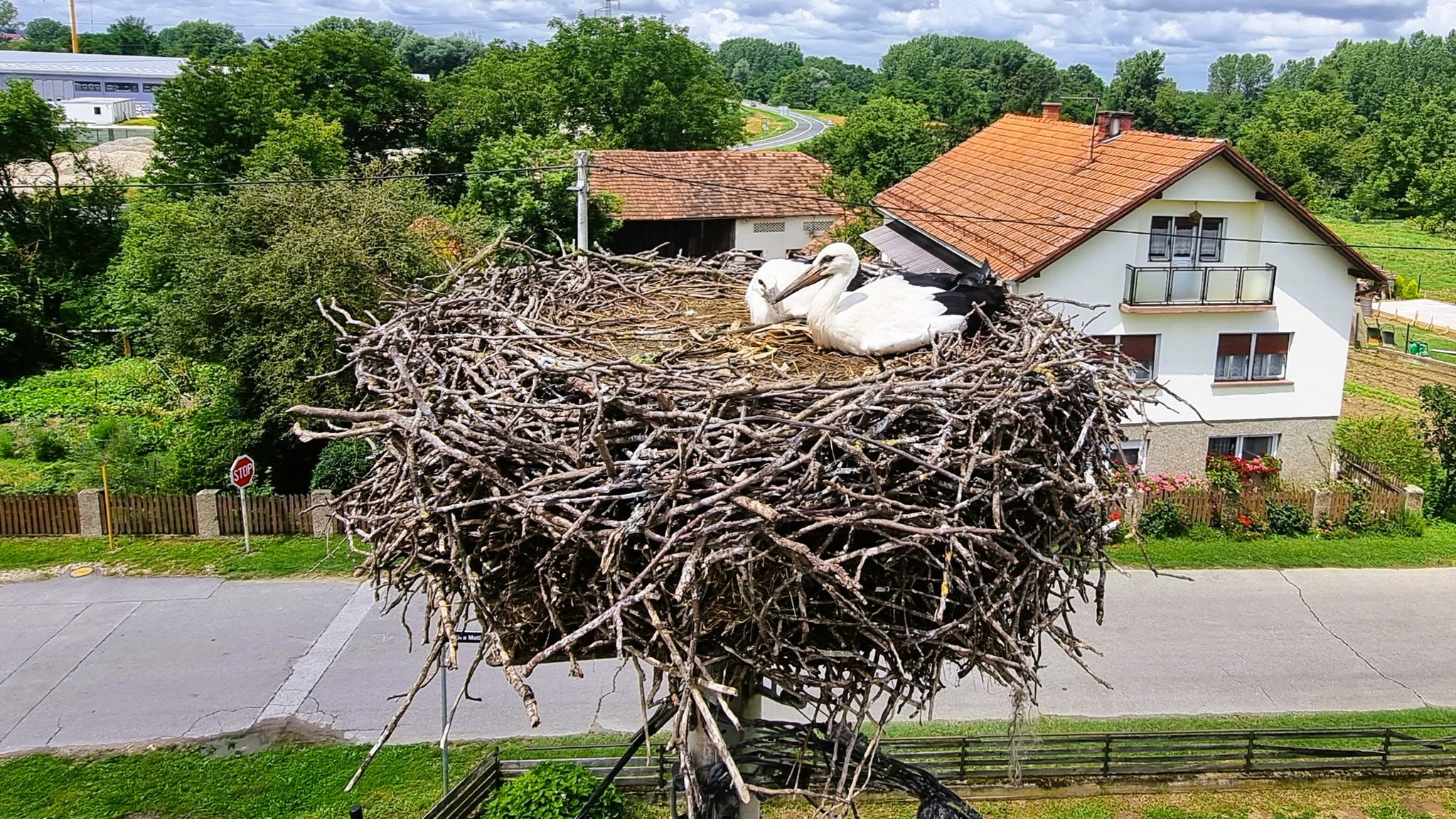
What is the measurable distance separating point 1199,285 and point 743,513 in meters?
14.0

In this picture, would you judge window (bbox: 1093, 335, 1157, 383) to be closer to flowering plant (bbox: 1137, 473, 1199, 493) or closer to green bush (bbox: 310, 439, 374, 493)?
flowering plant (bbox: 1137, 473, 1199, 493)

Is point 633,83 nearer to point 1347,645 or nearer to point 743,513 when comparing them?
point 1347,645

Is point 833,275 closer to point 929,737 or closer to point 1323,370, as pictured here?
point 929,737

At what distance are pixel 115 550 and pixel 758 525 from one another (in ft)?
44.8

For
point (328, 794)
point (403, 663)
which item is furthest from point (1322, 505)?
point (328, 794)

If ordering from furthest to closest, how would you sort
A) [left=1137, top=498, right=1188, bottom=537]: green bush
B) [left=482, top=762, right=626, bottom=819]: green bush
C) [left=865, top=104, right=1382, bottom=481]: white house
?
[left=1137, top=498, right=1188, bottom=537]: green bush
[left=865, top=104, right=1382, bottom=481]: white house
[left=482, top=762, right=626, bottom=819]: green bush

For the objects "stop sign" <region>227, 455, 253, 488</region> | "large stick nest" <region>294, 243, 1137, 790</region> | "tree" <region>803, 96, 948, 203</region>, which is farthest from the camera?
"tree" <region>803, 96, 948, 203</region>

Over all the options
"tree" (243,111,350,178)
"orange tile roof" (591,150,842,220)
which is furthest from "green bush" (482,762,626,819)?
"orange tile roof" (591,150,842,220)

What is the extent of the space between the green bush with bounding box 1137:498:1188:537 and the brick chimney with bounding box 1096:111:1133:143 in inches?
230

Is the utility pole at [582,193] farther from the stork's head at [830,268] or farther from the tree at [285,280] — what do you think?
the stork's head at [830,268]

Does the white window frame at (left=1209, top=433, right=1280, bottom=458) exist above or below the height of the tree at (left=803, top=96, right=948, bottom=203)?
below

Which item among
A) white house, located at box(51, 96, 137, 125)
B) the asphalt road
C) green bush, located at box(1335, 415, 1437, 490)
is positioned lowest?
the asphalt road

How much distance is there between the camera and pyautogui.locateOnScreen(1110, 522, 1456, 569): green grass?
50.4 ft

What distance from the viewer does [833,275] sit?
641 cm
